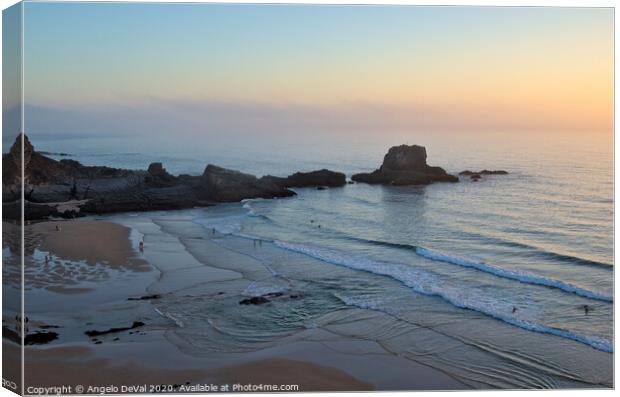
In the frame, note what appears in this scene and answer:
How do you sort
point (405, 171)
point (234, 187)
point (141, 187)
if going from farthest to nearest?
point (141, 187) < point (234, 187) < point (405, 171)

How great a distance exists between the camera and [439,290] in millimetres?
12164

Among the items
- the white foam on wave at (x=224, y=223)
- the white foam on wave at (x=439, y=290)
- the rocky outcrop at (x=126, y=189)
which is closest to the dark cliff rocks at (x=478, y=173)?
the white foam on wave at (x=439, y=290)

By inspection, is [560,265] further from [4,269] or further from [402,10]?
[4,269]

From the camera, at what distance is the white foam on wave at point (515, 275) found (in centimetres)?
1188

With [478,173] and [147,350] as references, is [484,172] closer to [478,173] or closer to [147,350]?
[478,173]

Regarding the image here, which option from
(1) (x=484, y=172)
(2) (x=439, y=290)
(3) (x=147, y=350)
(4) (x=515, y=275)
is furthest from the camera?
(1) (x=484, y=172)

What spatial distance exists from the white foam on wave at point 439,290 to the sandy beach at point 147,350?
229 centimetres

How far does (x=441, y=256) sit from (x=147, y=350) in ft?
21.5

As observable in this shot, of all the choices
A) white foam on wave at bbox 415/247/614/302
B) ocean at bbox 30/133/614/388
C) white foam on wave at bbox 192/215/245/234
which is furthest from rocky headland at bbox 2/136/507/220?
white foam on wave at bbox 415/247/614/302

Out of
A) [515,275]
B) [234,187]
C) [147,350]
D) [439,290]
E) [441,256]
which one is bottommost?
[147,350]

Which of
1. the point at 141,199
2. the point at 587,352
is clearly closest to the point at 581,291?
the point at 587,352

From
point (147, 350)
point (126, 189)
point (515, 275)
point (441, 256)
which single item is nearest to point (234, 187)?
point (126, 189)

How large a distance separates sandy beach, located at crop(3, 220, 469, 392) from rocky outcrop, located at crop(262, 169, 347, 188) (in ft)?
9.89

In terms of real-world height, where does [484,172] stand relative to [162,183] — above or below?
above
